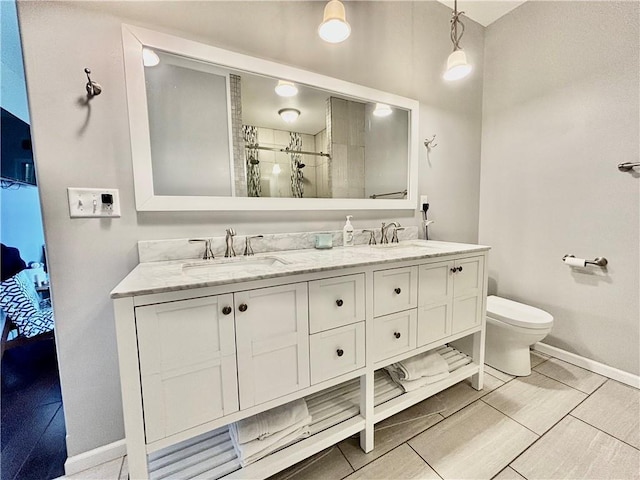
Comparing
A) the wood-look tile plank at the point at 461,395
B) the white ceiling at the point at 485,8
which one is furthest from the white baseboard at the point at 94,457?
the white ceiling at the point at 485,8

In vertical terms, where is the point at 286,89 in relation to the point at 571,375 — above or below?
above

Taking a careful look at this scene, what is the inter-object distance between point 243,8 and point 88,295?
155 centimetres

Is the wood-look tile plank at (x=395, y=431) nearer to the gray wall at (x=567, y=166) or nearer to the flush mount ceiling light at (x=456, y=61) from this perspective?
the gray wall at (x=567, y=166)

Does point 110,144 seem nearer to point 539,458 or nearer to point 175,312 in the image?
point 175,312

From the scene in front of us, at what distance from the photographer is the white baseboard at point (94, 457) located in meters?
1.11

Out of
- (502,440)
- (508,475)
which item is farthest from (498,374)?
(508,475)

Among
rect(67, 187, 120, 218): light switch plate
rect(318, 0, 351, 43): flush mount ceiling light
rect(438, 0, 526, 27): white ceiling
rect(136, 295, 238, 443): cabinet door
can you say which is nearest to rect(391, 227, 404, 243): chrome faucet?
rect(318, 0, 351, 43): flush mount ceiling light

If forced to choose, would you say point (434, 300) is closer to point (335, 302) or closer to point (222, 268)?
point (335, 302)

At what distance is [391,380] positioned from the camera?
4.82 ft

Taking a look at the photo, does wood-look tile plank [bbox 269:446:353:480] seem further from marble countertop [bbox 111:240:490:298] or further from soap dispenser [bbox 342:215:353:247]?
soap dispenser [bbox 342:215:353:247]

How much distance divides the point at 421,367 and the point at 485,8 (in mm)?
2655

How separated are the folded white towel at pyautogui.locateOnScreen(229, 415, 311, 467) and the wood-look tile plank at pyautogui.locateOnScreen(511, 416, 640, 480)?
2.99ft

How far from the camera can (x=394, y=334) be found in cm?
125

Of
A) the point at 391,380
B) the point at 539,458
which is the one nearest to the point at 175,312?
the point at 391,380
